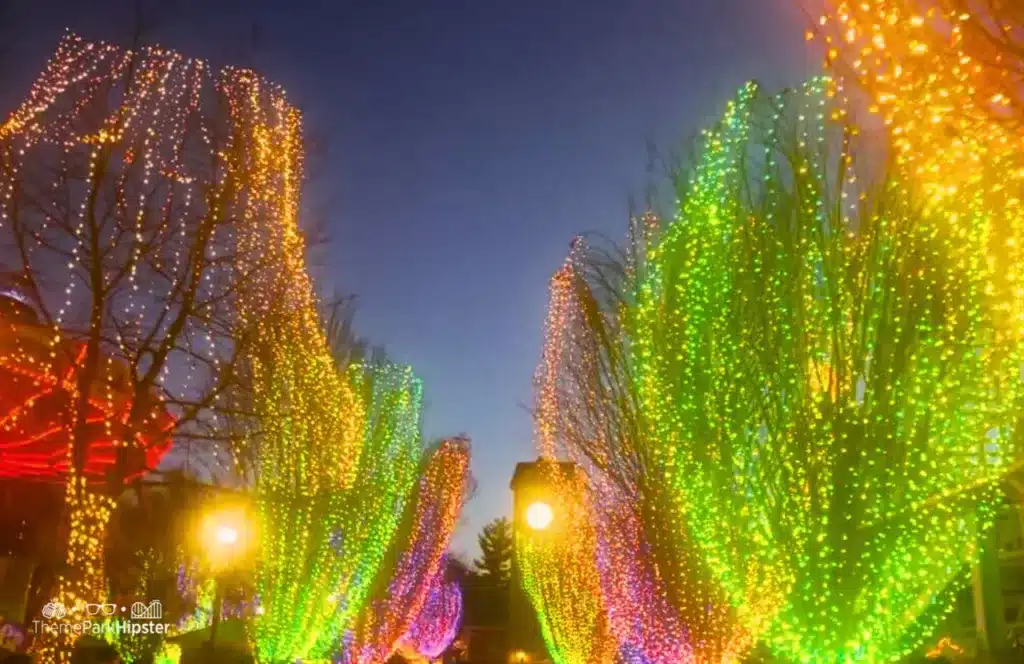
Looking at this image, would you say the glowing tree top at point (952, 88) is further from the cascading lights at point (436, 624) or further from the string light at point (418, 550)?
the cascading lights at point (436, 624)

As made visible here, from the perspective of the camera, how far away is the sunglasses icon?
1294 cm

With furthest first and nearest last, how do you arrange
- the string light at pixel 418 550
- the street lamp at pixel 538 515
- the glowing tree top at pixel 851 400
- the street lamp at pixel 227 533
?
the string light at pixel 418 550 < the street lamp at pixel 227 533 < the street lamp at pixel 538 515 < the glowing tree top at pixel 851 400

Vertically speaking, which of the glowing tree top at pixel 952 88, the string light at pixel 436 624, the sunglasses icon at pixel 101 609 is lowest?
the string light at pixel 436 624

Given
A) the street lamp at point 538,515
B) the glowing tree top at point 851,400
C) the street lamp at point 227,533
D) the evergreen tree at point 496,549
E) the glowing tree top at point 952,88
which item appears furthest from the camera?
the evergreen tree at point 496,549

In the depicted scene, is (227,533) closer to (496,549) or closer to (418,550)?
(418,550)

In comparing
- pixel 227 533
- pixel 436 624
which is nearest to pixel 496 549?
pixel 436 624

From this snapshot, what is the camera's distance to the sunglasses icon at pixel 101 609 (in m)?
12.9

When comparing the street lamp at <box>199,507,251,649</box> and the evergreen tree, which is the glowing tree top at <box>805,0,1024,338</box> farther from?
the evergreen tree

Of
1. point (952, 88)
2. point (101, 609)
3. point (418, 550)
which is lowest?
point (101, 609)

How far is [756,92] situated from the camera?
10.5m

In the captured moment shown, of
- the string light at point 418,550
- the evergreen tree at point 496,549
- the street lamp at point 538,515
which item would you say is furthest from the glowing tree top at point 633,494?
the evergreen tree at point 496,549

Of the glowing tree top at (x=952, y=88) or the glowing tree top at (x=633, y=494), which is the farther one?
the glowing tree top at (x=633, y=494)

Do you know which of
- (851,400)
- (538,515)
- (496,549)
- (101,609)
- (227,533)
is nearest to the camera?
(851,400)

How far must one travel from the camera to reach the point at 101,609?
13.5 metres
